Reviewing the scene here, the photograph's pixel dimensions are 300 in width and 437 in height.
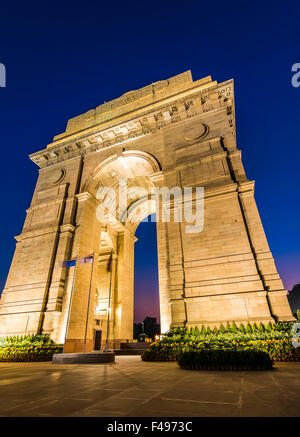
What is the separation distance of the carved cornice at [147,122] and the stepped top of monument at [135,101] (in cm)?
171

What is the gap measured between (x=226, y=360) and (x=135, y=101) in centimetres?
2484

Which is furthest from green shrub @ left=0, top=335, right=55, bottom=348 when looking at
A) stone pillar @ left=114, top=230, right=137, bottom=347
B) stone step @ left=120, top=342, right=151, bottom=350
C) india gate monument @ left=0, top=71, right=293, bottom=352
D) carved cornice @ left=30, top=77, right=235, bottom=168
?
carved cornice @ left=30, top=77, right=235, bottom=168

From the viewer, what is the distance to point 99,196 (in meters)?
21.7

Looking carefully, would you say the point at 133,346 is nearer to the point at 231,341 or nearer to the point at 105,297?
the point at 105,297

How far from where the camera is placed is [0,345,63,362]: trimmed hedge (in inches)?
508

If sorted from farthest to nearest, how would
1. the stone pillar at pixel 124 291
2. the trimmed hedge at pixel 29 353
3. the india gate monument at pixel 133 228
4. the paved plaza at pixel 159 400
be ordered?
the stone pillar at pixel 124 291 → the trimmed hedge at pixel 29 353 → the india gate monument at pixel 133 228 → the paved plaza at pixel 159 400

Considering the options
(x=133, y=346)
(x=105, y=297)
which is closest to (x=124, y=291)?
(x=105, y=297)

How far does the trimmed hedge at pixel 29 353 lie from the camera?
1291cm

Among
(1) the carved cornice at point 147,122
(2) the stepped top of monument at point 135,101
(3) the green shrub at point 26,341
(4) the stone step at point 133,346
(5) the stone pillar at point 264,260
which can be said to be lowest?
(4) the stone step at point 133,346

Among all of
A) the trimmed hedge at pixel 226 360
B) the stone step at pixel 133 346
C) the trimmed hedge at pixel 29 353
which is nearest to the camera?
the trimmed hedge at pixel 226 360

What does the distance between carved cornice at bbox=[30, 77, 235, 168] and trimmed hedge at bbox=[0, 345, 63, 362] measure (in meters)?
17.0

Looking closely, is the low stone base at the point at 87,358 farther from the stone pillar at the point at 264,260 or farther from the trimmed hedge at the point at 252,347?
the stone pillar at the point at 264,260

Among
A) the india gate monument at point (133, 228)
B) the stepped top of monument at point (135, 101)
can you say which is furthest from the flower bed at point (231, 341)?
the stepped top of monument at point (135, 101)
